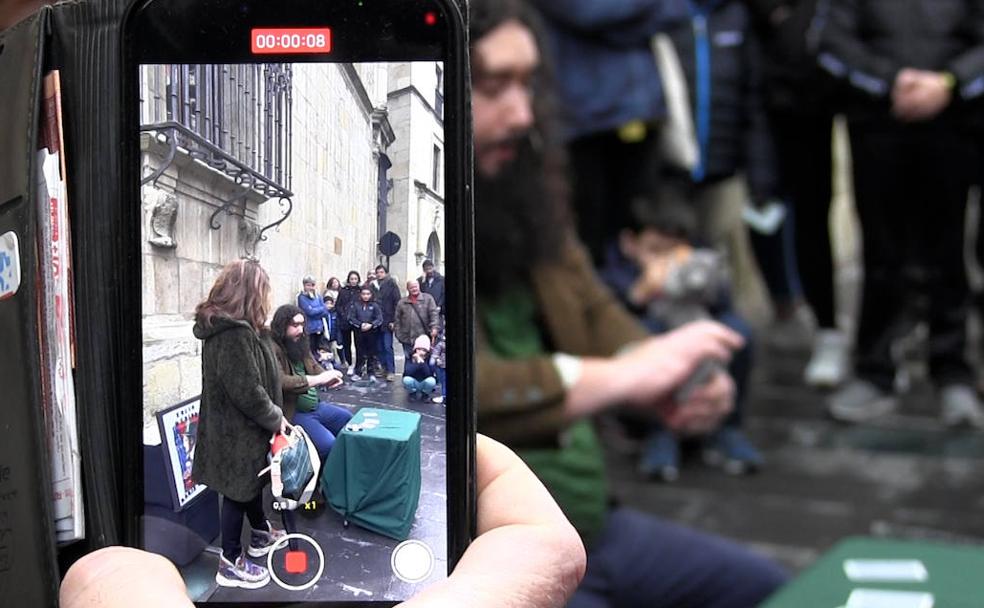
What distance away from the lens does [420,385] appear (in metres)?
0.51

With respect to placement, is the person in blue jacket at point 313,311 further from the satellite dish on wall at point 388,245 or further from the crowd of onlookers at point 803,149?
the crowd of onlookers at point 803,149

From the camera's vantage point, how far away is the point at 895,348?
3.48 meters

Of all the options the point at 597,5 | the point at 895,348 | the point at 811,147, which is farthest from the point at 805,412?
the point at 597,5

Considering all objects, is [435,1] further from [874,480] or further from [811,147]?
[811,147]

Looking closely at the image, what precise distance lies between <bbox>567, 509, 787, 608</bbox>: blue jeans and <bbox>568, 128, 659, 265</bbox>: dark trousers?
138 cm

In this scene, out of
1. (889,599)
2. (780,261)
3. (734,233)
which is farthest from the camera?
(734,233)

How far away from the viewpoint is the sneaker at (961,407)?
10.8 ft

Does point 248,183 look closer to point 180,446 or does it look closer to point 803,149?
point 180,446

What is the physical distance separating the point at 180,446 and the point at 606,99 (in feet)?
8.21

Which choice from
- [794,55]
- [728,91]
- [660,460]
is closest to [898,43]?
[794,55]

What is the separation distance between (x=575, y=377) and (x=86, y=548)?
94cm

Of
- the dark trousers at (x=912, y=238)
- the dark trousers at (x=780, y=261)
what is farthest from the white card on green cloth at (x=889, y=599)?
the dark trousers at (x=780, y=261)

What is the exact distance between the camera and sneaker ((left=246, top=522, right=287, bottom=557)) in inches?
20.2

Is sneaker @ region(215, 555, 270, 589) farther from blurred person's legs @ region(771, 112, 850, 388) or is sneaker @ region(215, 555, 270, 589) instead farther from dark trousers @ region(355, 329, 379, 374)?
blurred person's legs @ region(771, 112, 850, 388)
